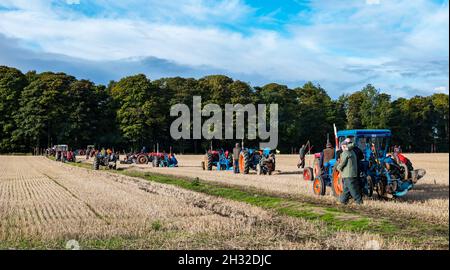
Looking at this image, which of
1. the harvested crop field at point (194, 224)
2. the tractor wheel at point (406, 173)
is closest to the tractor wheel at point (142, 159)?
the harvested crop field at point (194, 224)

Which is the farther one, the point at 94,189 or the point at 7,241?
the point at 94,189

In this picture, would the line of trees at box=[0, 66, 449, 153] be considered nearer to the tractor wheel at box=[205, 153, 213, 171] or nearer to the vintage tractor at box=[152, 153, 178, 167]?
the vintage tractor at box=[152, 153, 178, 167]

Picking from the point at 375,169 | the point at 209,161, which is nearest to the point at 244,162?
the point at 209,161

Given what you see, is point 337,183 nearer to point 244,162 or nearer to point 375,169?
point 375,169

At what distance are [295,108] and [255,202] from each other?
2357 inches

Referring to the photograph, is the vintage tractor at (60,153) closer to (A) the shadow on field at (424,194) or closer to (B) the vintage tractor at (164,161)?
(B) the vintage tractor at (164,161)

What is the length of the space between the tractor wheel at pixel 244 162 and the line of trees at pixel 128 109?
4108 cm

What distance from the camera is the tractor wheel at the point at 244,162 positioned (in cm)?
2433

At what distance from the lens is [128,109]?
7269 cm

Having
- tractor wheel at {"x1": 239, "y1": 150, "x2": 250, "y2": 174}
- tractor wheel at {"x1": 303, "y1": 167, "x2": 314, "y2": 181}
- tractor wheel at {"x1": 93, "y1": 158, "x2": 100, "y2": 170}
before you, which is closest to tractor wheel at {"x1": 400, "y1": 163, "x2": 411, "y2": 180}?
tractor wheel at {"x1": 303, "y1": 167, "x2": 314, "y2": 181}

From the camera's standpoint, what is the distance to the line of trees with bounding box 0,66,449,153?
68.9 metres

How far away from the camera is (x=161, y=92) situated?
74938mm
